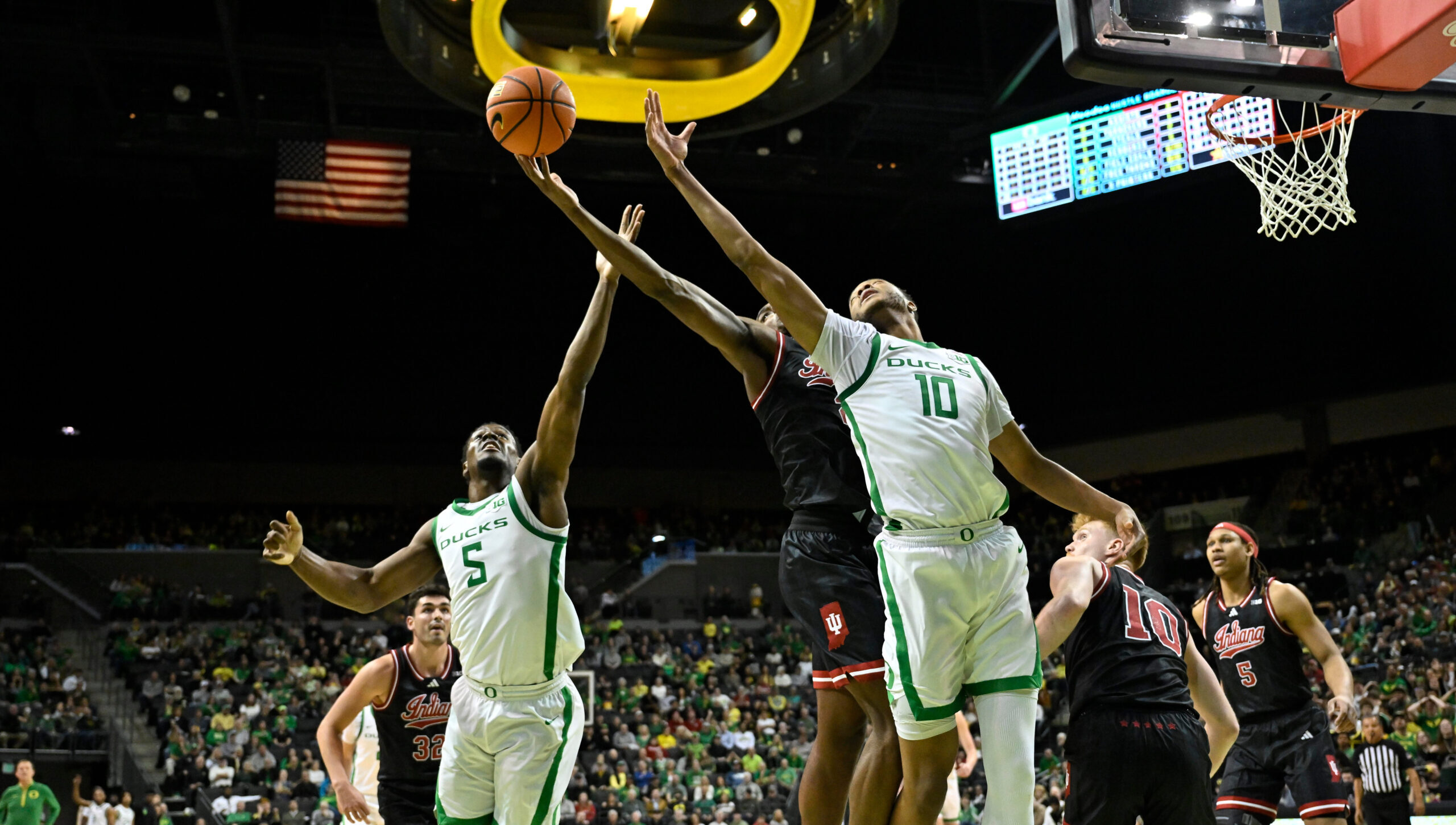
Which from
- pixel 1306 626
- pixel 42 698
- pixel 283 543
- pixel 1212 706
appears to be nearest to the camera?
pixel 283 543

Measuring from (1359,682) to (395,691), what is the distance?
671 inches

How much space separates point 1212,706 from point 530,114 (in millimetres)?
4119

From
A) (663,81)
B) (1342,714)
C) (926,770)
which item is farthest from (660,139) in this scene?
(663,81)

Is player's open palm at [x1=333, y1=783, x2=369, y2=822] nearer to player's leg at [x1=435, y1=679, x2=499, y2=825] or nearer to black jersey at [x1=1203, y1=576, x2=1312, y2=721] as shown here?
player's leg at [x1=435, y1=679, x2=499, y2=825]

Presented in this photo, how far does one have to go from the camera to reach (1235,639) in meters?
6.84

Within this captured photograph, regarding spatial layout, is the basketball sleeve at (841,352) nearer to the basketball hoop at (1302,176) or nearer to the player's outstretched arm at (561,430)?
the player's outstretched arm at (561,430)

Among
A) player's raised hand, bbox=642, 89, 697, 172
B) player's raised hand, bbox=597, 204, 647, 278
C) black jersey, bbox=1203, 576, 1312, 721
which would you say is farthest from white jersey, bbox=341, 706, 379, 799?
black jersey, bbox=1203, 576, 1312, 721

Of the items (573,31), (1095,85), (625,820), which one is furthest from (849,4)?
(625,820)

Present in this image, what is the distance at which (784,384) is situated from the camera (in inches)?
182

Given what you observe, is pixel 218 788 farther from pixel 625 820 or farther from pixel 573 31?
pixel 573 31

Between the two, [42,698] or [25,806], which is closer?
[25,806]

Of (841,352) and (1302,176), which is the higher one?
(1302,176)

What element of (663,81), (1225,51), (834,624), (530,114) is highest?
(663,81)

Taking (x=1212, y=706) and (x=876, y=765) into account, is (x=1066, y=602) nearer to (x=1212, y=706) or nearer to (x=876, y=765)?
(x=876, y=765)
